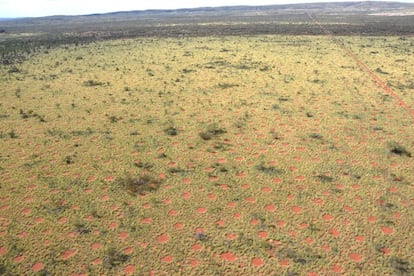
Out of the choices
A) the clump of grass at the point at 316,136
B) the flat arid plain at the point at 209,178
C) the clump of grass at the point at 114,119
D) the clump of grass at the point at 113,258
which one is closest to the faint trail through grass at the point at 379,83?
the flat arid plain at the point at 209,178

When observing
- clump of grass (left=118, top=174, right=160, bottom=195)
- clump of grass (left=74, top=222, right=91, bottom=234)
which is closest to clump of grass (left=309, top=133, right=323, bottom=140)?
clump of grass (left=118, top=174, right=160, bottom=195)

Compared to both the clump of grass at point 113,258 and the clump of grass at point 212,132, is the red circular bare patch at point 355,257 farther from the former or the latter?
the clump of grass at point 212,132

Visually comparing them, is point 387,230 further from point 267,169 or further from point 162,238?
point 162,238

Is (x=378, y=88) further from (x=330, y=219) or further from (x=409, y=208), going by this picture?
(x=330, y=219)

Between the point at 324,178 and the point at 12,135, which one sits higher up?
the point at 12,135

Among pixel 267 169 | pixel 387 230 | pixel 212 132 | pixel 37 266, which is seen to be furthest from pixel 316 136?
pixel 37 266

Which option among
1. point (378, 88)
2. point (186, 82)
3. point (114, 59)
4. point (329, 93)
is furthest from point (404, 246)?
point (114, 59)

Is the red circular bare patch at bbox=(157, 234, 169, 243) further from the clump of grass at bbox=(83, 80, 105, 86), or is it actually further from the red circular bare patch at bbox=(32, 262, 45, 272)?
the clump of grass at bbox=(83, 80, 105, 86)
